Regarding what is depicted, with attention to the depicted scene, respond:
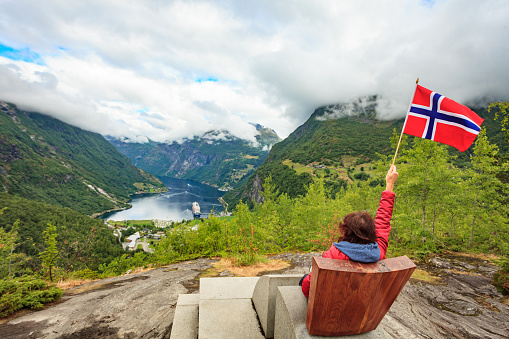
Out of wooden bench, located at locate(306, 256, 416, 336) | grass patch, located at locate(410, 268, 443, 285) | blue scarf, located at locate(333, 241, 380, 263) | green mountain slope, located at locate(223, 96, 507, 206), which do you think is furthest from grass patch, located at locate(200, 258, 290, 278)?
green mountain slope, located at locate(223, 96, 507, 206)

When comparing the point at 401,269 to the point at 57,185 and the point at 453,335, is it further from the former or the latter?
the point at 57,185

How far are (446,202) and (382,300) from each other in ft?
43.3

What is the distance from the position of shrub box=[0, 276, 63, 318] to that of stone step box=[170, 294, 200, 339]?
129 inches

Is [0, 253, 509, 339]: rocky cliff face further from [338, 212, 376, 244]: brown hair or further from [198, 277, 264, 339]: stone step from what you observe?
[338, 212, 376, 244]: brown hair

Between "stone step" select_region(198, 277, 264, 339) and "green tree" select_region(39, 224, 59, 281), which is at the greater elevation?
"stone step" select_region(198, 277, 264, 339)

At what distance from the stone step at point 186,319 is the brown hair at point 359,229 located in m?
3.24

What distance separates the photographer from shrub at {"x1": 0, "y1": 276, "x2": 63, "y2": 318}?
4727 mm

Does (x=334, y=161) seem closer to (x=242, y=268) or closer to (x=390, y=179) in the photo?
(x=242, y=268)

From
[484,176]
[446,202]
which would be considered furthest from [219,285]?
[484,176]

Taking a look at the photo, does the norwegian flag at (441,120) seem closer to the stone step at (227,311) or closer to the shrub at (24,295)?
the stone step at (227,311)

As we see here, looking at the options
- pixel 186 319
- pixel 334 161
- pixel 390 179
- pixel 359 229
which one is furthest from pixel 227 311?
pixel 334 161

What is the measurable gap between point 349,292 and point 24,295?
7.09 metres

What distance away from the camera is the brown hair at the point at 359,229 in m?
2.37

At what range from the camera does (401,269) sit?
214 cm
